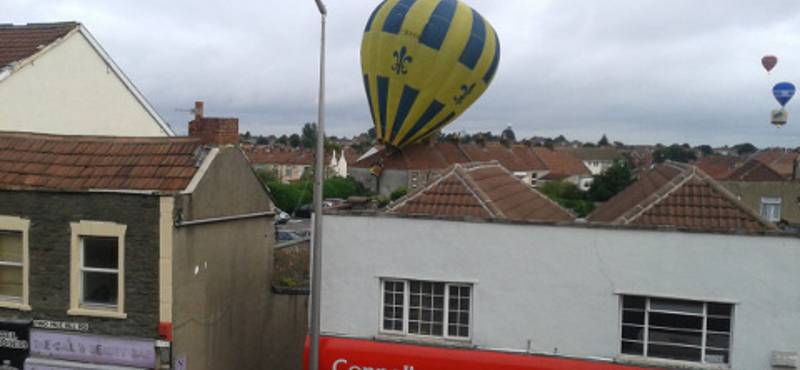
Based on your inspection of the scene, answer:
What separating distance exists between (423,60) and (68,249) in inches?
752

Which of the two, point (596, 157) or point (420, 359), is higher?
point (596, 157)

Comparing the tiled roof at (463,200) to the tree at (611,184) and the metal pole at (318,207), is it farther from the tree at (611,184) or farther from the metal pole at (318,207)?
the tree at (611,184)

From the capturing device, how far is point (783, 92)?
137ft

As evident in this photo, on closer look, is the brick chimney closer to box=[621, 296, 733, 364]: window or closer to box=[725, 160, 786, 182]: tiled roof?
box=[621, 296, 733, 364]: window

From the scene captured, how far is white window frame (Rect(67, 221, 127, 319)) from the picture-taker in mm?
14820

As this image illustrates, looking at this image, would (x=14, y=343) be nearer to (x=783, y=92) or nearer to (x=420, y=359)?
(x=420, y=359)

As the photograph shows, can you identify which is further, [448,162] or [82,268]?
[448,162]

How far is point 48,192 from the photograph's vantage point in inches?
593

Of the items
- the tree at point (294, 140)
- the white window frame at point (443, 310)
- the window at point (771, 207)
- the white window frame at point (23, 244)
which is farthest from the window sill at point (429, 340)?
the tree at point (294, 140)

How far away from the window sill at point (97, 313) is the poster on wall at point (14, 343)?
3.93 ft

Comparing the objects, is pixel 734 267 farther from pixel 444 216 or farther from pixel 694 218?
pixel 444 216

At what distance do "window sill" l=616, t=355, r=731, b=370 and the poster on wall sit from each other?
41.1ft

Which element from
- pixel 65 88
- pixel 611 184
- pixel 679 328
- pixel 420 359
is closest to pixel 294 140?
pixel 611 184

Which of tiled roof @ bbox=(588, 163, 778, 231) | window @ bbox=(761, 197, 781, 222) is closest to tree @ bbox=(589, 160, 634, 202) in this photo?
window @ bbox=(761, 197, 781, 222)
